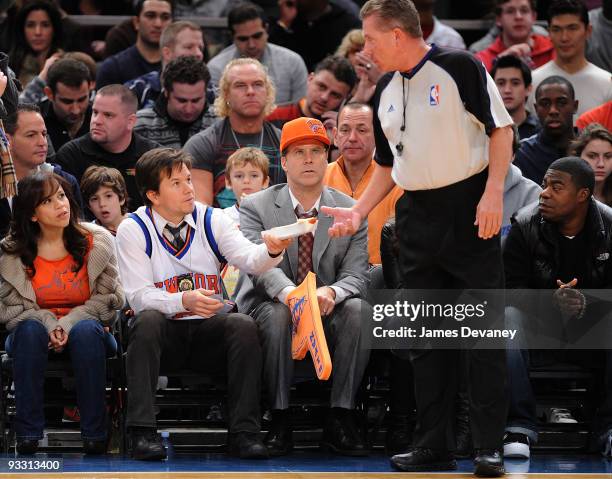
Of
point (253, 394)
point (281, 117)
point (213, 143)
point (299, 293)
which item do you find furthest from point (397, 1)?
point (281, 117)

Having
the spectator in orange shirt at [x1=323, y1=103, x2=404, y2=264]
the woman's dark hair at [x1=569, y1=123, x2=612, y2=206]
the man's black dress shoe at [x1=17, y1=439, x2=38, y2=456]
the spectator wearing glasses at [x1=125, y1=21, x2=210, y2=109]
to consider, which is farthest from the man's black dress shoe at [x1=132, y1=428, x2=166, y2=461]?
the spectator wearing glasses at [x1=125, y1=21, x2=210, y2=109]

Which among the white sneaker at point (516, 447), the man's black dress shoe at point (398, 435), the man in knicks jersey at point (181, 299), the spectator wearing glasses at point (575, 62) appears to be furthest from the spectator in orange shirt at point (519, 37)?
the white sneaker at point (516, 447)

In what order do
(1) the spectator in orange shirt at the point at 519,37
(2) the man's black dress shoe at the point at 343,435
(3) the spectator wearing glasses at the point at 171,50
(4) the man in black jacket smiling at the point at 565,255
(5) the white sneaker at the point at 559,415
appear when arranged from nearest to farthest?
(2) the man's black dress shoe at the point at 343,435 → (4) the man in black jacket smiling at the point at 565,255 → (5) the white sneaker at the point at 559,415 → (3) the spectator wearing glasses at the point at 171,50 → (1) the spectator in orange shirt at the point at 519,37

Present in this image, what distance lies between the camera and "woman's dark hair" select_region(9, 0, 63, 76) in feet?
33.0

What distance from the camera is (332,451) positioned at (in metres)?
6.19

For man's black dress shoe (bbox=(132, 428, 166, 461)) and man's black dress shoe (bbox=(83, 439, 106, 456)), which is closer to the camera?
man's black dress shoe (bbox=(132, 428, 166, 461))

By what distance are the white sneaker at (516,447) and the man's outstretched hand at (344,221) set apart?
139 centimetres

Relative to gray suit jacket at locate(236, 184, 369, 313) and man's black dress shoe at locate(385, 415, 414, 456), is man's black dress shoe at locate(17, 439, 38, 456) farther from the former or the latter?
man's black dress shoe at locate(385, 415, 414, 456)

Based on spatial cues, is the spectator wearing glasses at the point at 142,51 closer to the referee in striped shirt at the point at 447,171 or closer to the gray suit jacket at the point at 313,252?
the gray suit jacket at the point at 313,252

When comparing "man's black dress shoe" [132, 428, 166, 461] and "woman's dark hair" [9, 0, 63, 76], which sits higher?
"woman's dark hair" [9, 0, 63, 76]

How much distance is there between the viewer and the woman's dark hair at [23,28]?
1005 cm

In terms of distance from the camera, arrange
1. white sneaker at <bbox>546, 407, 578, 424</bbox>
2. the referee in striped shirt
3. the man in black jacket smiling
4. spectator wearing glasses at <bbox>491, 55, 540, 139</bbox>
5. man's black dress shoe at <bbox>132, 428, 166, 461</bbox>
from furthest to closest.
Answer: spectator wearing glasses at <bbox>491, 55, 540, 139</bbox> → white sneaker at <bbox>546, 407, 578, 424</bbox> → the man in black jacket smiling → man's black dress shoe at <bbox>132, 428, 166, 461</bbox> → the referee in striped shirt

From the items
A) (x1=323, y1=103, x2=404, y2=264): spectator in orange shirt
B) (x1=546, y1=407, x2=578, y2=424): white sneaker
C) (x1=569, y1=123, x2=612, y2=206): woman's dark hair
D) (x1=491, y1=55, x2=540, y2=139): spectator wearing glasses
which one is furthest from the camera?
(x1=491, y1=55, x2=540, y2=139): spectator wearing glasses

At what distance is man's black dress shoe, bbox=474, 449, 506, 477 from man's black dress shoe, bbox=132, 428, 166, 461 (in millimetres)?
1549
